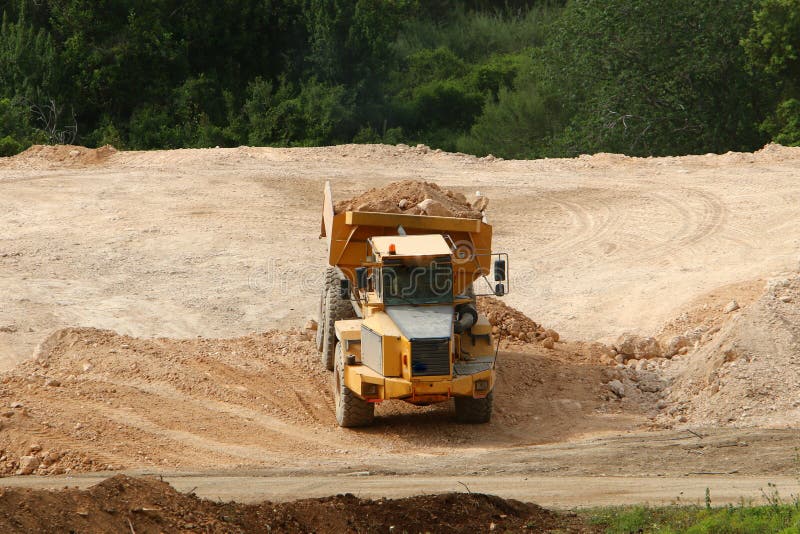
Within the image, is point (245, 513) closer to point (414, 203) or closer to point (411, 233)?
point (411, 233)

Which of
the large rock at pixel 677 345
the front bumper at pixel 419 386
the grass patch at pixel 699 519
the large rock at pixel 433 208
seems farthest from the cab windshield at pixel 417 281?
the large rock at pixel 677 345

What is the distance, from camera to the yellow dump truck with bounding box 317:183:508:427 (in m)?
14.3

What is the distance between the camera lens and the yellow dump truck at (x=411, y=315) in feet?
46.9

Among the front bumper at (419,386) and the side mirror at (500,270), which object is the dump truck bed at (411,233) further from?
the front bumper at (419,386)

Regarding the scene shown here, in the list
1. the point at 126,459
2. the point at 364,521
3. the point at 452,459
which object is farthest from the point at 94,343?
the point at 364,521

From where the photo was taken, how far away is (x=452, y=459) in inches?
539

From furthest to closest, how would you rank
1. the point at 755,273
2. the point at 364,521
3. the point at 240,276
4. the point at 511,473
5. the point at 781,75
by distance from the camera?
the point at 781,75 → the point at 240,276 → the point at 755,273 → the point at 511,473 → the point at 364,521

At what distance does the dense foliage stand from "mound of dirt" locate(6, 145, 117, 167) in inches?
65.2

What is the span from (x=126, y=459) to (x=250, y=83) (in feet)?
82.9

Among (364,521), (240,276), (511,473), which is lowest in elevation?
(240,276)

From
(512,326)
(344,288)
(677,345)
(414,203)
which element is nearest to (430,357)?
(344,288)

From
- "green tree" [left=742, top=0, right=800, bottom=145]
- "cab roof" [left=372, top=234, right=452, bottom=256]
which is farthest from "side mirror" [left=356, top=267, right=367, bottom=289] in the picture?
"green tree" [left=742, top=0, right=800, bottom=145]

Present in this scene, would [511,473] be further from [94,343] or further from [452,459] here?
[94,343]

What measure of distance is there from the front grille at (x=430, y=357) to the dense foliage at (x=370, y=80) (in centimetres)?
2013
